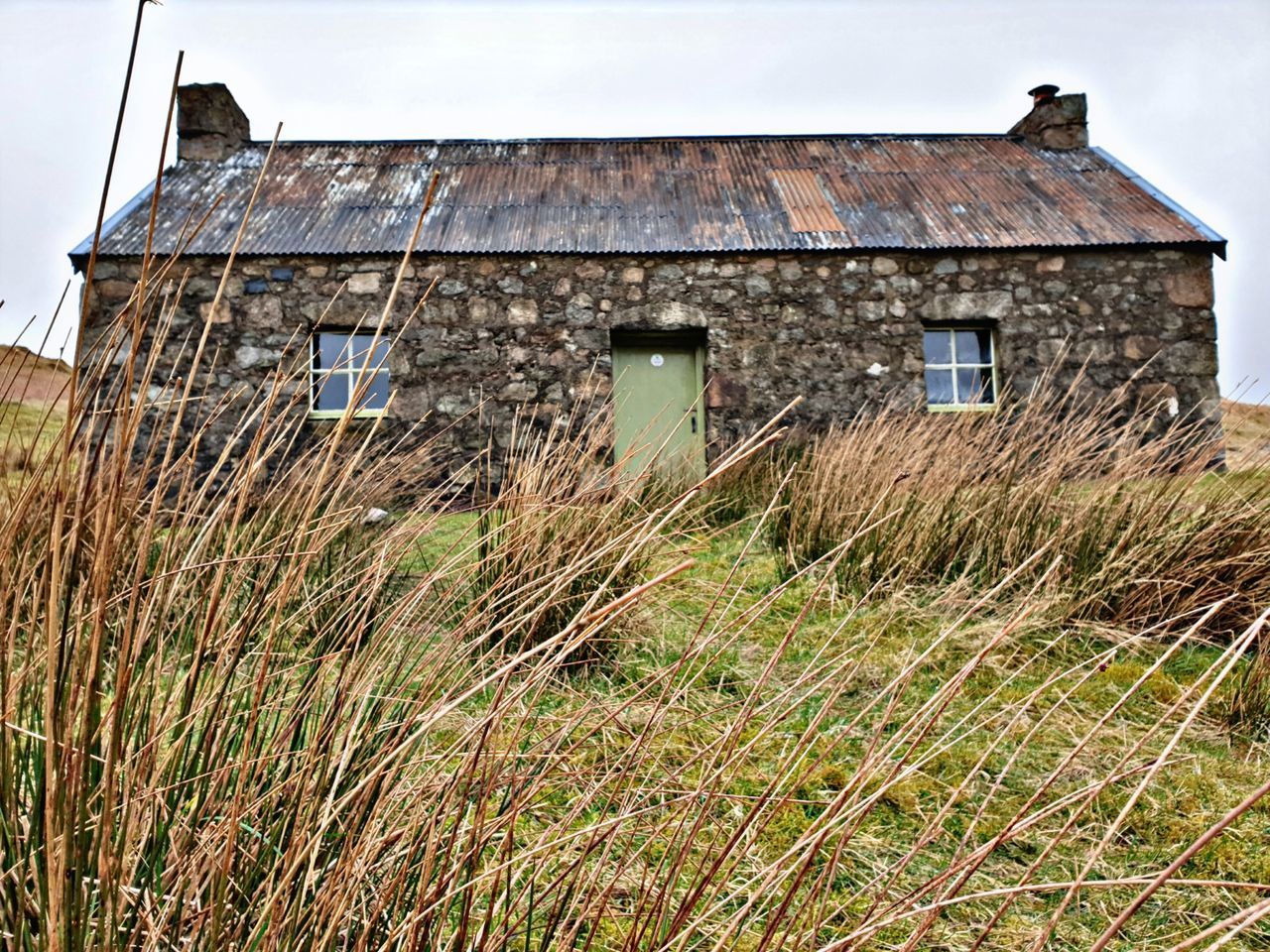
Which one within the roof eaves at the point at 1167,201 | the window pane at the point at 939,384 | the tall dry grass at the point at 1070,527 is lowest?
the tall dry grass at the point at 1070,527

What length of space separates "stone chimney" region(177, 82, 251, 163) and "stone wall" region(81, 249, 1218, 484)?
1.86m

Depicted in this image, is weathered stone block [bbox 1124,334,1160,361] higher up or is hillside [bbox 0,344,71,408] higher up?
weathered stone block [bbox 1124,334,1160,361]

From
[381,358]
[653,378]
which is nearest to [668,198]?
[653,378]

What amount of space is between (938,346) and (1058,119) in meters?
3.48

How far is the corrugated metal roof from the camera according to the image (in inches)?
279

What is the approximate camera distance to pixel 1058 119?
8688 millimetres

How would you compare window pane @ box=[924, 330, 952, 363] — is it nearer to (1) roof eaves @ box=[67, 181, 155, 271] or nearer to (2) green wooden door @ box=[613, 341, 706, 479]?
(2) green wooden door @ box=[613, 341, 706, 479]

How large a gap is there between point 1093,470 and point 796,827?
2.16 m

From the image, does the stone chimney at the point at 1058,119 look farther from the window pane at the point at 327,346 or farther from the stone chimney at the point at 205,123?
the stone chimney at the point at 205,123

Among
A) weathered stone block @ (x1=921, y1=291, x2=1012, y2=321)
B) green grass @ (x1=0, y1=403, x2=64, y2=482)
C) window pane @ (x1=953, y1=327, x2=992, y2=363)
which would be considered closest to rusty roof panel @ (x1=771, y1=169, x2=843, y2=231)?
weathered stone block @ (x1=921, y1=291, x2=1012, y2=321)

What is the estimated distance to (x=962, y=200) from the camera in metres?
7.73

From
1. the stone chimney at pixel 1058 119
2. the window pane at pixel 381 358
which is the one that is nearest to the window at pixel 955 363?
the stone chimney at pixel 1058 119

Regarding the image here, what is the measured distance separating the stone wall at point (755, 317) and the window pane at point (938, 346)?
10.8 inches

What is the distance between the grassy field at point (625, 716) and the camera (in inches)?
29.0
